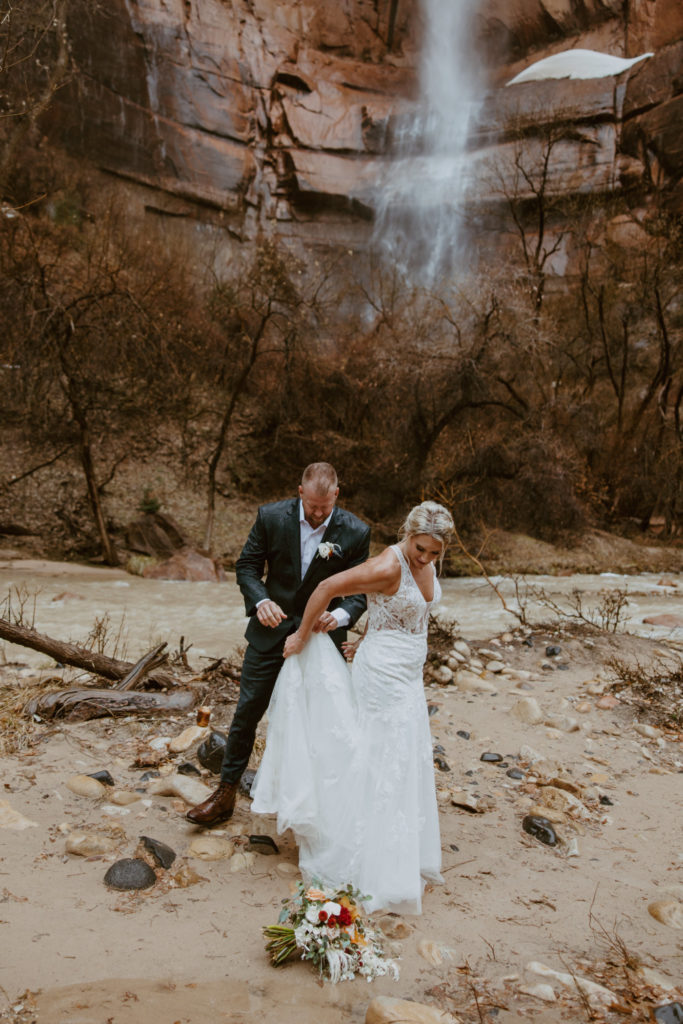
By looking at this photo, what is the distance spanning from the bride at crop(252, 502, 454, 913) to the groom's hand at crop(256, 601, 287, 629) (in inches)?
5.4

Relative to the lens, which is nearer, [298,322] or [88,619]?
[88,619]

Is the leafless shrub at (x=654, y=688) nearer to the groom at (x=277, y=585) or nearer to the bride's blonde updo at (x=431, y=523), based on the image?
the groom at (x=277, y=585)

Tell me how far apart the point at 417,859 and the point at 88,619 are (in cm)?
899

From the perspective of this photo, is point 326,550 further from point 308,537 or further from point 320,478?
point 320,478

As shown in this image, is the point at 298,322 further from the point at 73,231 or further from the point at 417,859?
the point at 417,859

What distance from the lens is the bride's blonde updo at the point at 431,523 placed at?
10.7 feet

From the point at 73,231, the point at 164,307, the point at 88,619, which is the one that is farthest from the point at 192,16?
the point at 88,619


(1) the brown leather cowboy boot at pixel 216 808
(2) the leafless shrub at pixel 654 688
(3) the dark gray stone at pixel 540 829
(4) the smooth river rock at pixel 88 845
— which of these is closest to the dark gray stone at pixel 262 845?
(1) the brown leather cowboy boot at pixel 216 808

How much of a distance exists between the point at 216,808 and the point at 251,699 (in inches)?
25.8

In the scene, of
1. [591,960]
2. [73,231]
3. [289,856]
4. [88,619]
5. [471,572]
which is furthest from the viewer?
[73,231]

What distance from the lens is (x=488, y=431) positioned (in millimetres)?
20578

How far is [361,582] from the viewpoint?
11.0ft

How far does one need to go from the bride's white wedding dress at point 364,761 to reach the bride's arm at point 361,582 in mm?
66

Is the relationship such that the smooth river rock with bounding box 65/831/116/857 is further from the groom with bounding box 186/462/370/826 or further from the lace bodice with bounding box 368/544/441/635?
the lace bodice with bounding box 368/544/441/635
